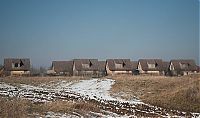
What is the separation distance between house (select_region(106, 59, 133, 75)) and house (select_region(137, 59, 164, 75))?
2847mm

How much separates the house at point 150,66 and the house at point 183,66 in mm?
2980

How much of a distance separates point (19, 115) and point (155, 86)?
81.4ft

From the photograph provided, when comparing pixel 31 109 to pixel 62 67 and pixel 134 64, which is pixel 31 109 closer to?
pixel 62 67

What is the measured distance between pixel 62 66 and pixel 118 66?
50.0 ft

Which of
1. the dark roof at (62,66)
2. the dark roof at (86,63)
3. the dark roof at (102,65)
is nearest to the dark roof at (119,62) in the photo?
the dark roof at (102,65)

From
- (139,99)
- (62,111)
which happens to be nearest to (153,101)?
(139,99)

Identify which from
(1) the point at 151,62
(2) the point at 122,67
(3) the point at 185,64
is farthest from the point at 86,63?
(3) the point at 185,64

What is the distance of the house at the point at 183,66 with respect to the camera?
3265 inches

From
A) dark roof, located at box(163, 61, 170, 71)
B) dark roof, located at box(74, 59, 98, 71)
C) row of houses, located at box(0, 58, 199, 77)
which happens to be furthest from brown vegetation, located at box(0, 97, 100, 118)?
dark roof, located at box(163, 61, 170, 71)

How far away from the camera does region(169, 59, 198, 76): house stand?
272 ft

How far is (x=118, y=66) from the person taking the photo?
83.9 meters

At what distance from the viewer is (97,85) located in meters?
38.4

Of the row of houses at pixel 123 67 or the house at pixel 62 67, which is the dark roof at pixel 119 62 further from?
the house at pixel 62 67

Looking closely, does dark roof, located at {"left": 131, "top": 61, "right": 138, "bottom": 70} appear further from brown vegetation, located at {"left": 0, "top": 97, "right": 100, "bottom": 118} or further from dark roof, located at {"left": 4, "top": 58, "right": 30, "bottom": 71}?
brown vegetation, located at {"left": 0, "top": 97, "right": 100, "bottom": 118}
